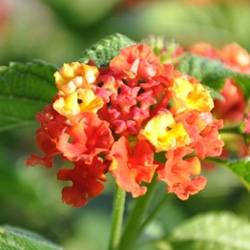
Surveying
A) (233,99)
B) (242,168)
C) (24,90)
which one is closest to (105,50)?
(24,90)

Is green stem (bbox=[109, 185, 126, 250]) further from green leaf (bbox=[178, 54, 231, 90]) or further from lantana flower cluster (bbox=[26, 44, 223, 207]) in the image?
green leaf (bbox=[178, 54, 231, 90])

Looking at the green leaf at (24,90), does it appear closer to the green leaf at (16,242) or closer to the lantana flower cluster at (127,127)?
the lantana flower cluster at (127,127)

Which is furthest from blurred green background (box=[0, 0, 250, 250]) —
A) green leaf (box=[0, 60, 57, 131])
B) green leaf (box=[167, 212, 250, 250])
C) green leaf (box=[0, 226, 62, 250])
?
green leaf (box=[0, 226, 62, 250])

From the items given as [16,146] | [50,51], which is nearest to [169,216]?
[16,146]

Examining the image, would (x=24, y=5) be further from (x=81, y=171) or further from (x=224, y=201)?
(x=81, y=171)

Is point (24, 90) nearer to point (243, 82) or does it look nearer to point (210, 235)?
point (243, 82)

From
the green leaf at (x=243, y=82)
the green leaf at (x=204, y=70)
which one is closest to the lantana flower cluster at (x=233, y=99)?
the green leaf at (x=243, y=82)
